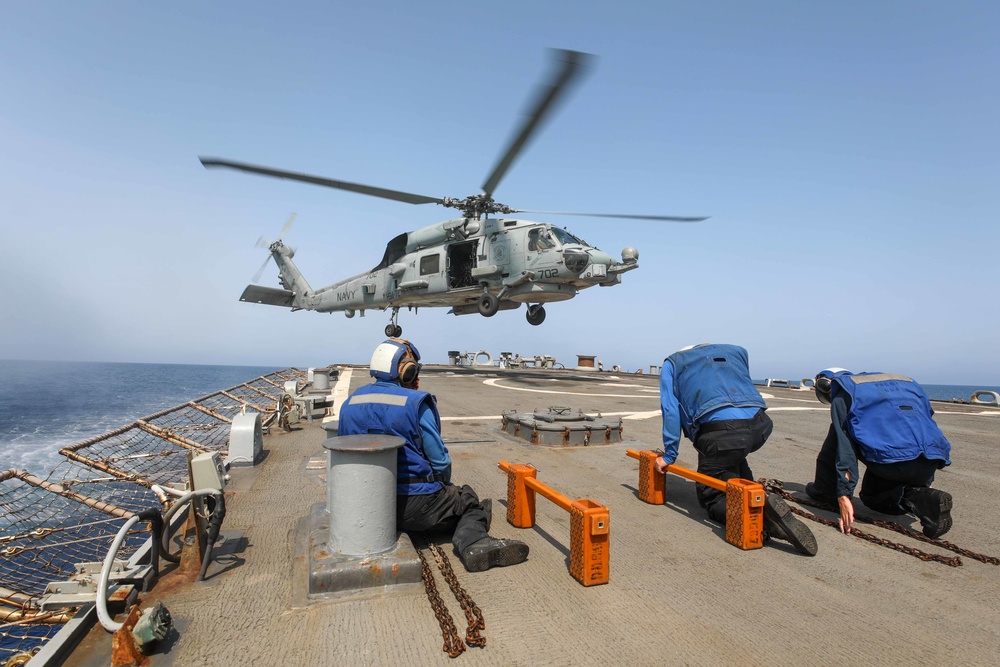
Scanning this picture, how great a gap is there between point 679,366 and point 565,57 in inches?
220

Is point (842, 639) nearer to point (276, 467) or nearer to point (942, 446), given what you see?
point (942, 446)

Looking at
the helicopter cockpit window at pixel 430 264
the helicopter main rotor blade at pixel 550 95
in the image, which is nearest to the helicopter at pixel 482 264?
the helicopter cockpit window at pixel 430 264

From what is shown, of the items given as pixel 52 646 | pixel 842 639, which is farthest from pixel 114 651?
pixel 842 639

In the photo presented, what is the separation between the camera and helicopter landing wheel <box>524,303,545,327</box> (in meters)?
19.5

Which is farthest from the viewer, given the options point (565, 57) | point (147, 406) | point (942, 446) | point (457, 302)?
point (147, 406)

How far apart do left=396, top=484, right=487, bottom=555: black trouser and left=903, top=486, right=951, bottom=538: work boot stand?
3538 mm

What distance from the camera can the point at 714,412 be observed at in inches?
163

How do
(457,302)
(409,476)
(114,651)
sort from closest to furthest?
(114,651)
(409,476)
(457,302)

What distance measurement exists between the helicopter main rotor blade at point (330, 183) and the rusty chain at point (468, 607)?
1070 centimetres

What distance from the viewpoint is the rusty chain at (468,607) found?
8.05ft

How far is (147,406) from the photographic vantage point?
95.2 feet

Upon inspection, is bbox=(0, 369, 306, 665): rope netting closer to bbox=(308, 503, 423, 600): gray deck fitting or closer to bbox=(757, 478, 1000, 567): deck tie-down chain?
bbox=(308, 503, 423, 600): gray deck fitting

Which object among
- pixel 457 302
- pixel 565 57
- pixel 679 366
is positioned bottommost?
pixel 679 366

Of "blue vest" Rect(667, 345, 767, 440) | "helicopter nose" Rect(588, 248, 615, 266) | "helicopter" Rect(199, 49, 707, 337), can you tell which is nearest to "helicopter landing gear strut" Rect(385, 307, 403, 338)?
"helicopter" Rect(199, 49, 707, 337)
